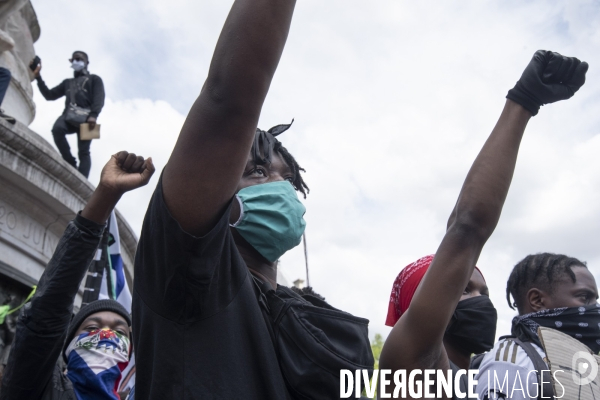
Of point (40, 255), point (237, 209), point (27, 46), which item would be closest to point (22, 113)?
point (27, 46)

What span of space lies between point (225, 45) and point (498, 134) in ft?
3.24

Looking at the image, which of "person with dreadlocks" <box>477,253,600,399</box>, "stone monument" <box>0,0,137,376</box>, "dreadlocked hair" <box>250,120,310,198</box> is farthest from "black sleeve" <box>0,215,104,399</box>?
"stone monument" <box>0,0,137,376</box>

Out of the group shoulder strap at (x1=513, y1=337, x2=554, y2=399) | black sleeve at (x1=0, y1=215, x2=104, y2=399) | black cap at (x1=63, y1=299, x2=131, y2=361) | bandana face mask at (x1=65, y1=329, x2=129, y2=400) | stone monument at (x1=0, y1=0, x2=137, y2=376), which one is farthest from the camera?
stone monument at (x1=0, y1=0, x2=137, y2=376)

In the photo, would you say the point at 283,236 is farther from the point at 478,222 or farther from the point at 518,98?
the point at 518,98

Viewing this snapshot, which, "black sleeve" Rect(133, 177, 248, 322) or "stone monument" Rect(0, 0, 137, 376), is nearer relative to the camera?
"black sleeve" Rect(133, 177, 248, 322)

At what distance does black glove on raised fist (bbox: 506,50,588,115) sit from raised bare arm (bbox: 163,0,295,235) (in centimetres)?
95

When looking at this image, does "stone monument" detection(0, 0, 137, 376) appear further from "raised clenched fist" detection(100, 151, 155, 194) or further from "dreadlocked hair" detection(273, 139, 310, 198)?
"dreadlocked hair" detection(273, 139, 310, 198)

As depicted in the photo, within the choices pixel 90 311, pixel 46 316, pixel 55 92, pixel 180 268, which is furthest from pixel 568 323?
pixel 55 92

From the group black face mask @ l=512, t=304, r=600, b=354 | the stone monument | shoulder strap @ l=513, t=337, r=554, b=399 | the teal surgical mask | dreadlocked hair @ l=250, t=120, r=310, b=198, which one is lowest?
shoulder strap @ l=513, t=337, r=554, b=399

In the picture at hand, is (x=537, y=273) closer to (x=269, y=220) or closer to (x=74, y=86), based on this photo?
(x=269, y=220)

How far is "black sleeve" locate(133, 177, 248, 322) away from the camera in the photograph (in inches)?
52.5

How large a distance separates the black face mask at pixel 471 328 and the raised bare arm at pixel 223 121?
1.76m

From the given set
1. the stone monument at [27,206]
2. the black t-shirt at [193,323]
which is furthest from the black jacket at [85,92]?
the black t-shirt at [193,323]

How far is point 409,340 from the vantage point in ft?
6.05
